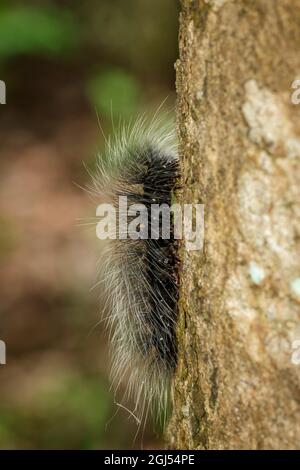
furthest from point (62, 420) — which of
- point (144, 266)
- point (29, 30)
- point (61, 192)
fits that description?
point (29, 30)

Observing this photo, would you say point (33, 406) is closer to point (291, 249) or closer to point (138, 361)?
point (138, 361)

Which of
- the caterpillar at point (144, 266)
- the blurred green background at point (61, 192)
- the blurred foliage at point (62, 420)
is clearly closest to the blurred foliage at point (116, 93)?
the blurred green background at point (61, 192)

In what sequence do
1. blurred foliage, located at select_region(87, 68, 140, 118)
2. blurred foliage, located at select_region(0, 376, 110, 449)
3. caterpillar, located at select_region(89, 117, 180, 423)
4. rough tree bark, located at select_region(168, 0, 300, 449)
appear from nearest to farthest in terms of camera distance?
rough tree bark, located at select_region(168, 0, 300, 449) < caterpillar, located at select_region(89, 117, 180, 423) < blurred foliage, located at select_region(0, 376, 110, 449) < blurred foliage, located at select_region(87, 68, 140, 118)

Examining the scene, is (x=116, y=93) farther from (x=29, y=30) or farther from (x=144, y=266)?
(x=144, y=266)

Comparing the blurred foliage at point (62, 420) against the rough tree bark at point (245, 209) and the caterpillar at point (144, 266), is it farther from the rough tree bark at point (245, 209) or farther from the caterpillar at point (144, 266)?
the rough tree bark at point (245, 209)

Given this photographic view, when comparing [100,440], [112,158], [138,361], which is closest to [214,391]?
[138,361]

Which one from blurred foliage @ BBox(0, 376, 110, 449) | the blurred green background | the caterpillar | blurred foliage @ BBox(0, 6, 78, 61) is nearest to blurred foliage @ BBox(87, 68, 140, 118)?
the blurred green background

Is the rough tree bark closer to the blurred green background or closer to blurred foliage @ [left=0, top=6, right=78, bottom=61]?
the blurred green background
